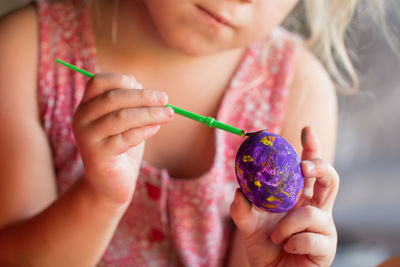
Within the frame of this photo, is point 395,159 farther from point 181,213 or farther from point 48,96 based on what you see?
point 48,96

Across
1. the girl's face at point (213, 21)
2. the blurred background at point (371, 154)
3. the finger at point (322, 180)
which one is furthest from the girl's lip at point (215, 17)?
the blurred background at point (371, 154)

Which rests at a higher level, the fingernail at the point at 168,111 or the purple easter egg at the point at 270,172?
the fingernail at the point at 168,111

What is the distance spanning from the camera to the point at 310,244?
722mm

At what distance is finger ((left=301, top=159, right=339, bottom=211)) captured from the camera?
71 centimetres

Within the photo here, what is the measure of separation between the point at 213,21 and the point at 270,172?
0.35 metres

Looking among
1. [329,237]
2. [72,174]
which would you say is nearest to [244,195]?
[329,237]

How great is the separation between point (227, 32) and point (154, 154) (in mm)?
362

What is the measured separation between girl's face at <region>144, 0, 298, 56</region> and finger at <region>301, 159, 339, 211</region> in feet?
1.08

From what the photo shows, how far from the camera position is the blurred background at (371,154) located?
1.42 m

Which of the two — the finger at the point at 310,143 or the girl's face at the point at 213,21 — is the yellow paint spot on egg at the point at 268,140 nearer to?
the finger at the point at 310,143

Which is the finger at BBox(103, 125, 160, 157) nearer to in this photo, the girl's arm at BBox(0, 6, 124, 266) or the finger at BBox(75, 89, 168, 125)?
the finger at BBox(75, 89, 168, 125)

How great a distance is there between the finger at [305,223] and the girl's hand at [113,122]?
0.85 feet

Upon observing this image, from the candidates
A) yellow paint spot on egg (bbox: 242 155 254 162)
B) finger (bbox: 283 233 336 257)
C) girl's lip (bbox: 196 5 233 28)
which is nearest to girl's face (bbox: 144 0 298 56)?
girl's lip (bbox: 196 5 233 28)

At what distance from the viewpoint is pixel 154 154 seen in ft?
3.61
